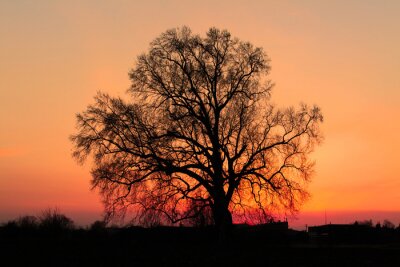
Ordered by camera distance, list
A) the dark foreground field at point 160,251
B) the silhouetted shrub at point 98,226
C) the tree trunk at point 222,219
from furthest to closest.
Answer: the silhouetted shrub at point 98,226 < the tree trunk at point 222,219 < the dark foreground field at point 160,251

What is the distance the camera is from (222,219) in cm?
3072

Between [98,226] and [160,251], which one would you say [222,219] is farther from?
[98,226]

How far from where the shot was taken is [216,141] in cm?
3106

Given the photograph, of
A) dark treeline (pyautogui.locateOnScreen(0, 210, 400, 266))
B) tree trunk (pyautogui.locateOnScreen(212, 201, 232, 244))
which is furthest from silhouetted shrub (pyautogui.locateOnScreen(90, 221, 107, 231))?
tree trunk (pyautogui.locateOnScreen(212, 201, 232, 244))

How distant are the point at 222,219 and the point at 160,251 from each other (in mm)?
5664

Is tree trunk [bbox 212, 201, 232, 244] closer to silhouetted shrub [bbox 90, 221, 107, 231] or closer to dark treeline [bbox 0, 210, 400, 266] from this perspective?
dark treeline [bbox 0, 210, 400, 266]

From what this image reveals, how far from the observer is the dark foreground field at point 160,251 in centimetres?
2158

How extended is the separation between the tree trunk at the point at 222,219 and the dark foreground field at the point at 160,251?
588mm

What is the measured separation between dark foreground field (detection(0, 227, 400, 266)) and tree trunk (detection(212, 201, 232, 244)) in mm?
588

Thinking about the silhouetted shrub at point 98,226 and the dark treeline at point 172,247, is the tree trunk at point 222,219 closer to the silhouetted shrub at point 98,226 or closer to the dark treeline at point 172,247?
the dark treeline at point 172,247

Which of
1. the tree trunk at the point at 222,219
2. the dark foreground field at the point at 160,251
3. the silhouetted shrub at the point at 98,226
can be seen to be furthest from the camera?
the silhouetted shrub at the point at 98,226

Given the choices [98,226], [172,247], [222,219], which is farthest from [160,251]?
[98,226]

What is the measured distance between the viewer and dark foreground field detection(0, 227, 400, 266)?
70.8 feet

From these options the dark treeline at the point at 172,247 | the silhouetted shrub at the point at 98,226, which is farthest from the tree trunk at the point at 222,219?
the silhouetted shrub at the point at 98,226
